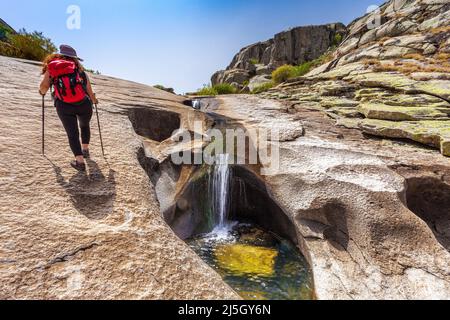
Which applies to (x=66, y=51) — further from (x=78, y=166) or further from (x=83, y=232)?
(x=83, y=232)

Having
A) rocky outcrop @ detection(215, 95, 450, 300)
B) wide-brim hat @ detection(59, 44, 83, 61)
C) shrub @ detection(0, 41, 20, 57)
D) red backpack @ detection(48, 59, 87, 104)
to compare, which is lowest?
rocky outcrop @ detection(215, 95, 450, 300)

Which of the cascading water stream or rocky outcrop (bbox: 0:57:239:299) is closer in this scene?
rocky outcrop (bbox: 0:57:239:299)

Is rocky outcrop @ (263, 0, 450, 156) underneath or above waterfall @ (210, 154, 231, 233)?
→ above

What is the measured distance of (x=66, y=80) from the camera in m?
4.97

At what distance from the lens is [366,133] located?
33.7ft

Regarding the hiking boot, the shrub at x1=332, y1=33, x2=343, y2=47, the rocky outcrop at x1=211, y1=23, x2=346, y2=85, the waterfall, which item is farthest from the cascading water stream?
the shrub at x1=332, y1=33, x2=343, y2=47

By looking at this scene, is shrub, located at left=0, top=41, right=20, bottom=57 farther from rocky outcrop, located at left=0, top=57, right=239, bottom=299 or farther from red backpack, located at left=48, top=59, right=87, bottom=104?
red backpack, located at left=48, top=59, right=87, bottom=104

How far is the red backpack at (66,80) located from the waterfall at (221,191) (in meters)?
5.84

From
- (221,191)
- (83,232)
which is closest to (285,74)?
(221,191)

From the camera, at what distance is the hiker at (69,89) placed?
16.1 feet

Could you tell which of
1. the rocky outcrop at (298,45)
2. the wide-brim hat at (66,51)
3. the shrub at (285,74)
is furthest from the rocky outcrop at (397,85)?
the rocky outcrop at (298,45)

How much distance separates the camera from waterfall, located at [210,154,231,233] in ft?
33.0

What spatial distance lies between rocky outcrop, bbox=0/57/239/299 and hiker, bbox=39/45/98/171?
27.3 inches
